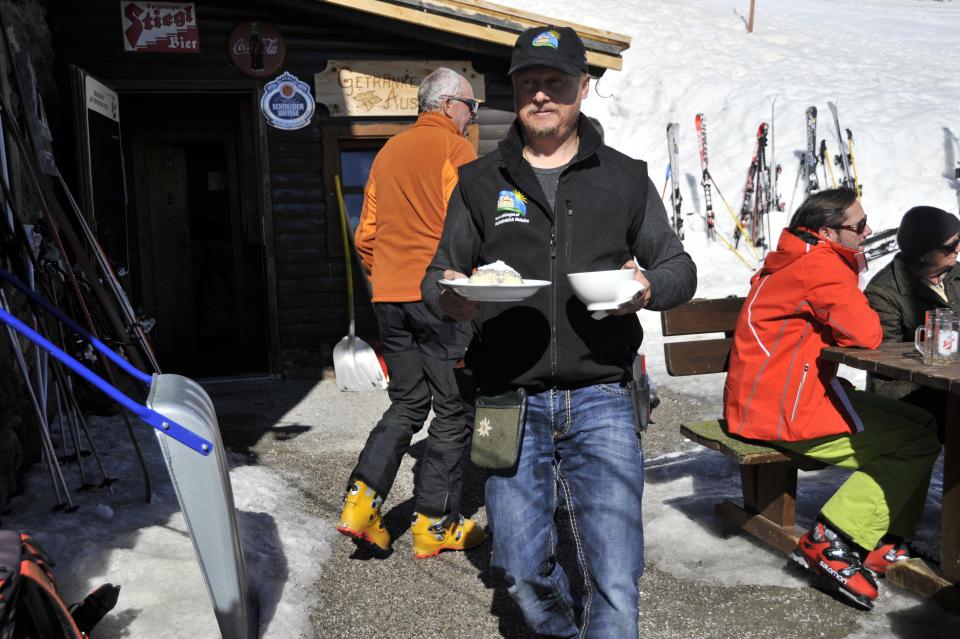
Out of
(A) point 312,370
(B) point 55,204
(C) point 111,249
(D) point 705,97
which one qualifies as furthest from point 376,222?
(D) point 705,97

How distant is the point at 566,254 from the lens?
255cm

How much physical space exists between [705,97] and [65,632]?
68.4 ft

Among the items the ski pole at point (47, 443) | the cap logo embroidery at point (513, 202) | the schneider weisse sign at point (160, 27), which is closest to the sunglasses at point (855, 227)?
the cap logo embroidery at point (513, 202)

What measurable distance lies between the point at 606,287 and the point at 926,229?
8.24 ft

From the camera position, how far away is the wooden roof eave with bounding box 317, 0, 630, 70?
7.61m

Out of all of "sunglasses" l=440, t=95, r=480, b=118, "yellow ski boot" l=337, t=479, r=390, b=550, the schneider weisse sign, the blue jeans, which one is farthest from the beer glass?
the schneider weisse sign

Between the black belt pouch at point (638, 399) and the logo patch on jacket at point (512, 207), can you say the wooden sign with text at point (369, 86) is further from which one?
the black belt pouch at point (638, 399)

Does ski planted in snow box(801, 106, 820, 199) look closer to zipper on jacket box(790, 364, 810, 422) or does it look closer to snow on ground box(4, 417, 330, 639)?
zipper on jacket box(790, 364, 810, 422)

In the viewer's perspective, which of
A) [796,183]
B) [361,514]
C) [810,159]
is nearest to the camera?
[361,514]

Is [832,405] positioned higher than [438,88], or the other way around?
[438,88]

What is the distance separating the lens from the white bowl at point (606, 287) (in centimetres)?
225

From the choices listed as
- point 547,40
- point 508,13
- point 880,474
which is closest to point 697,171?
point 508,13

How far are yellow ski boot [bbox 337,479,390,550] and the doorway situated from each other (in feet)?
17.4

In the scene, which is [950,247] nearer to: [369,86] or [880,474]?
[880,474]
